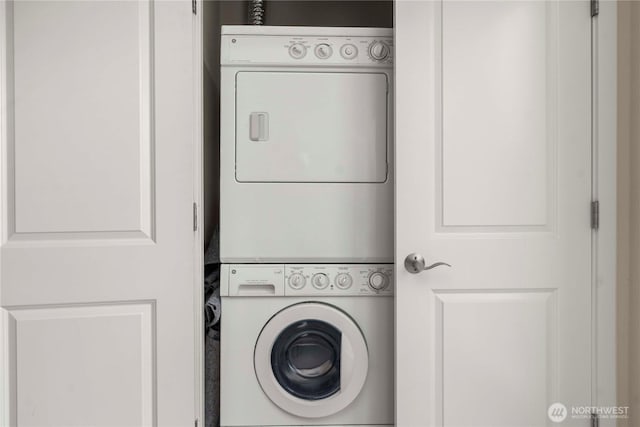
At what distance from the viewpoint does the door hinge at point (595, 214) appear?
55.8 inches

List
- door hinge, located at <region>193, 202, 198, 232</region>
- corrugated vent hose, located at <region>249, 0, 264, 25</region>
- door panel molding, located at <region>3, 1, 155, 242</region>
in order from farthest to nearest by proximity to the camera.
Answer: corrugated vent hose, located at <region>249, 0, 264, 25</region>, door hinge, located at <region>193, 202, 198, 232</region>, door panel molding, located at <region>3, 1, 155, 242</region>

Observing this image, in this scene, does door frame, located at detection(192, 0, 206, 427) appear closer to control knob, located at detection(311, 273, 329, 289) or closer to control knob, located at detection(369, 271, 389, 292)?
control knob, located at detection(311, 273, 329, 289)

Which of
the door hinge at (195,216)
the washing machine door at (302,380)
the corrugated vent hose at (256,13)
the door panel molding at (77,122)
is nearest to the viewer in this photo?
the door panel molding at (77,122)

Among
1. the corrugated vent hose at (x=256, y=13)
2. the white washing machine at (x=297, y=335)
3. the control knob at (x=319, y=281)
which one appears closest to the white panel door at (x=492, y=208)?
the white washing machine at (x=297, y=335)

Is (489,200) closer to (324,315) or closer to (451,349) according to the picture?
(451,349)

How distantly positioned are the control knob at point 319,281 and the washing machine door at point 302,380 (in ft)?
0.21

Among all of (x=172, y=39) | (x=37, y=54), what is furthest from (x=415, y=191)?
(x=37, y=54)

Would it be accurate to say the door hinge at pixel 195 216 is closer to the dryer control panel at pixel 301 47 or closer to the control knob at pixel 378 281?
the dryer control panel at pixel 301 47

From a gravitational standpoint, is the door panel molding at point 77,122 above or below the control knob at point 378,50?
below

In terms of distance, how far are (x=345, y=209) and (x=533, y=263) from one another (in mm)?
655

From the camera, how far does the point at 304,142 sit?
1.51 metres

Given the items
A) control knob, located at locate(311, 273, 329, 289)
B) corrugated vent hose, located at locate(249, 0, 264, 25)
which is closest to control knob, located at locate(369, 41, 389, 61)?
corrugated vent hose, located at locate(249, 0, 264, 25)

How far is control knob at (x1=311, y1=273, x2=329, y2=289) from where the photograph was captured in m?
1.50

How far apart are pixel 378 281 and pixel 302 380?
17.7 inches
